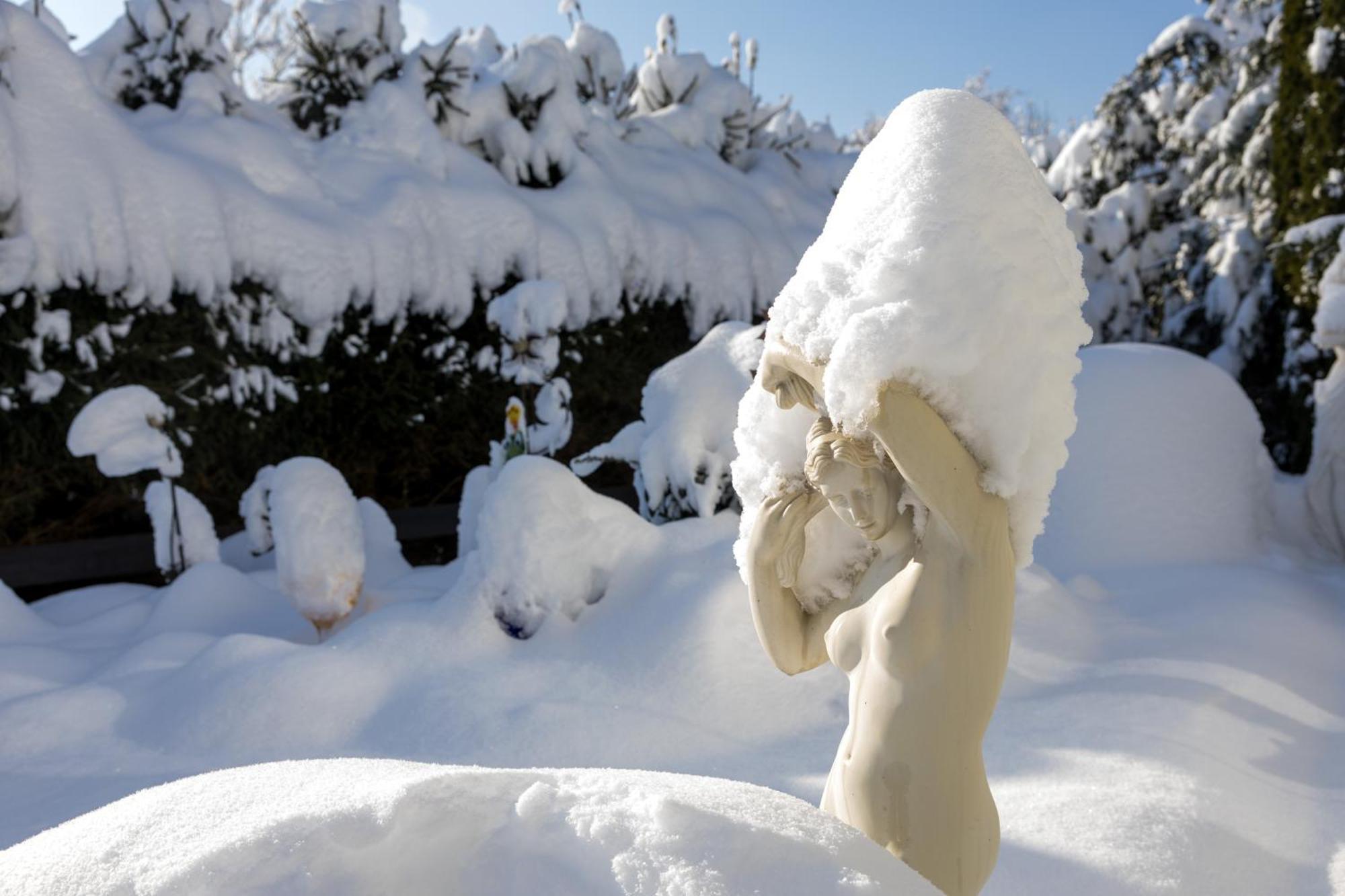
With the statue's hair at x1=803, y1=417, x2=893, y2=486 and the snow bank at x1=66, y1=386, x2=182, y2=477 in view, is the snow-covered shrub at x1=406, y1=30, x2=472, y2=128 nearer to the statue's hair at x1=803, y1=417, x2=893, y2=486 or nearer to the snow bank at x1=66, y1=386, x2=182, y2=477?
the snow bank at x1=66, y1=386, x2=182, y2=477

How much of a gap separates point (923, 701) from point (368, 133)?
6725 millimetres

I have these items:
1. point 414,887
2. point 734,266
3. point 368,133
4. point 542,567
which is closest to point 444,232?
point 368,133

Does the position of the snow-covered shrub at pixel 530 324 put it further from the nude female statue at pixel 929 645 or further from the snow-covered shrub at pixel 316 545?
the nude female statue at pixel 929 645

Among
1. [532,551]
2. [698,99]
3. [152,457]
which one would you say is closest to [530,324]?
[532,551]

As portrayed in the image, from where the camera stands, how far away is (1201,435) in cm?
588

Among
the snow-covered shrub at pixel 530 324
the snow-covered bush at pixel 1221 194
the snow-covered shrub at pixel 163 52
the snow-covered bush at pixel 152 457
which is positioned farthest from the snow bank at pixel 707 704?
the snow-covered bush at pixel 1221 194

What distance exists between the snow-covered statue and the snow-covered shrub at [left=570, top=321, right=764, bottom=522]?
3275mm

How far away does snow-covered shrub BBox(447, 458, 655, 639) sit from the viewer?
4234 millimetres

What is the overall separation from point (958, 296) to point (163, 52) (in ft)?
21.9

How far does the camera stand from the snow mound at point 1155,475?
5582 millimetres

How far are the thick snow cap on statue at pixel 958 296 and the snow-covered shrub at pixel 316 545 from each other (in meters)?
3.31

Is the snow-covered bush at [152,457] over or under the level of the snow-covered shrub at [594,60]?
under

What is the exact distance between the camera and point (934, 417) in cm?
135

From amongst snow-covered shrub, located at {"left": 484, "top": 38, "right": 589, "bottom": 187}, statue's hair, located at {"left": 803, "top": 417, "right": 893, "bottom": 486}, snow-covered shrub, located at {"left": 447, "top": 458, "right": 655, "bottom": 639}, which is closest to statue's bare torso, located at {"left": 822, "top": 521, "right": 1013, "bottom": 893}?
statue's hair, located at {"left": 803, "top": 417, "right": 893, "bottom": 486}
